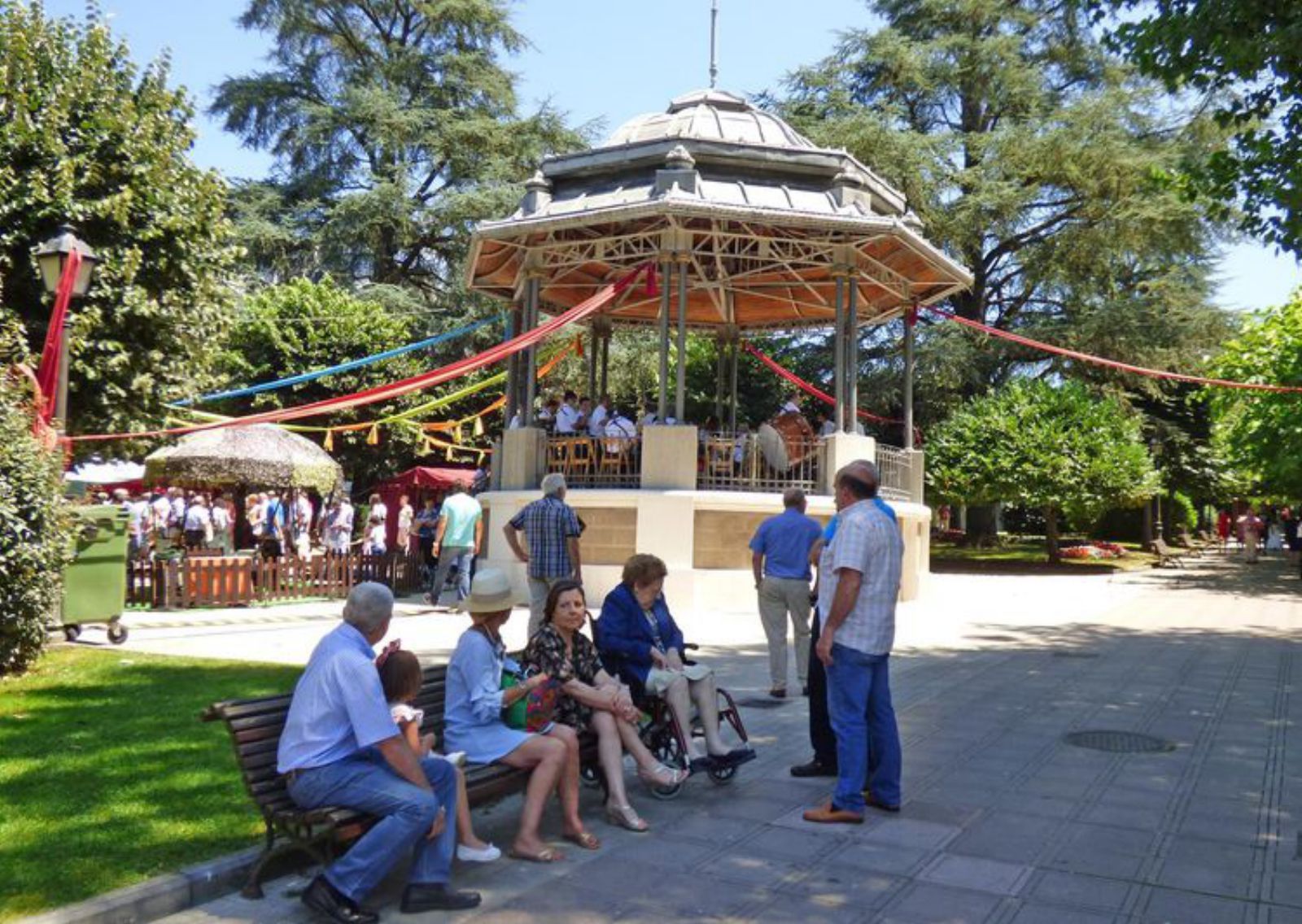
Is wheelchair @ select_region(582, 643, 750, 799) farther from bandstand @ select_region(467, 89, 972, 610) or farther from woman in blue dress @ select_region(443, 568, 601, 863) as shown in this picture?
bandstand @ select_region(467, 89, 972, 610)

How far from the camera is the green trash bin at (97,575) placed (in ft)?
36.1

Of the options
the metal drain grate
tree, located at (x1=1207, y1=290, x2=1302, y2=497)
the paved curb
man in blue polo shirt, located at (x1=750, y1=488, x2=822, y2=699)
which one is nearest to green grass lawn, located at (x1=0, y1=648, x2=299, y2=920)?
the paved curb

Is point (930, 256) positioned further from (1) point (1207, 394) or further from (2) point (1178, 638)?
(1) point (1207, 394)

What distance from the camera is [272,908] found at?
4.37 metres

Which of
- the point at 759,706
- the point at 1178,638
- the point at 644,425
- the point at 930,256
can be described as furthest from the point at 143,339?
the point at 1178,638

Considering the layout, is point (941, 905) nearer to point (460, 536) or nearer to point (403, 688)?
point (403, 688)

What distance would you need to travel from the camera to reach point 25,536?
9031mm

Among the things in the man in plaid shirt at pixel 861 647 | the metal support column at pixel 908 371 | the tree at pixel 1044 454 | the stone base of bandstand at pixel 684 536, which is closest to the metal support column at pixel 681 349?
the stone base of bandstand at pixel 684 536

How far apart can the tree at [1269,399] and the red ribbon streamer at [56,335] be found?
21934mm

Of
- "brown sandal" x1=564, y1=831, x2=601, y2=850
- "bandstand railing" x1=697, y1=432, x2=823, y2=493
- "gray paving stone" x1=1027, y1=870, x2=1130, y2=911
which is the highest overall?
"bandstand railing" x1=697, y1=432, x2=823, y2=493

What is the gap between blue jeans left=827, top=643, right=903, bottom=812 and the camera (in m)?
5.54

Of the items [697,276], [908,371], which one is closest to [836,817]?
[908,371]

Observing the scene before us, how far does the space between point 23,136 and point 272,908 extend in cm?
1160

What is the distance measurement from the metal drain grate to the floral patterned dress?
369 centimetres
